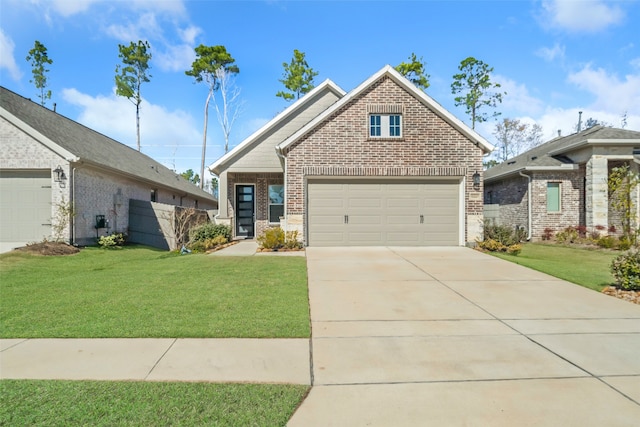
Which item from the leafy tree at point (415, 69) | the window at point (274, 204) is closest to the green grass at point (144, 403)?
the window at point (274, 204)

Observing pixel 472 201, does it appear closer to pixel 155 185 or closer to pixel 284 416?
pixel 284 416

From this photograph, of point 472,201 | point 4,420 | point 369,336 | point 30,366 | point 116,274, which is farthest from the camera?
point 472,201

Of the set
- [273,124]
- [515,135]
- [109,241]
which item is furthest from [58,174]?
[515,135]

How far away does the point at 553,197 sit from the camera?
54.6 ft

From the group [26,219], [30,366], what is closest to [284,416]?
[30,366]

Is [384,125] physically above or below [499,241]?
above

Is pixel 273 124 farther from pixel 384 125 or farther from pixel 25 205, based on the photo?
pixel 25 205

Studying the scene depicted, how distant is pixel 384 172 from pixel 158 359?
9.79m

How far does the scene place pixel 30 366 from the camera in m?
3.33

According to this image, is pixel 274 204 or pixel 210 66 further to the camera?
pixel 210 66

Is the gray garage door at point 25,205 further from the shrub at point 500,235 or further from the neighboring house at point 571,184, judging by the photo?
the neighboring house at point 571,184

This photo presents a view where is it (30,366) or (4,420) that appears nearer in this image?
(4,420)

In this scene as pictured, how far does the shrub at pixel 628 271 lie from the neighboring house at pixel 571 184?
937 cm

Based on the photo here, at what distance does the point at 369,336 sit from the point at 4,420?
352 centimetres
